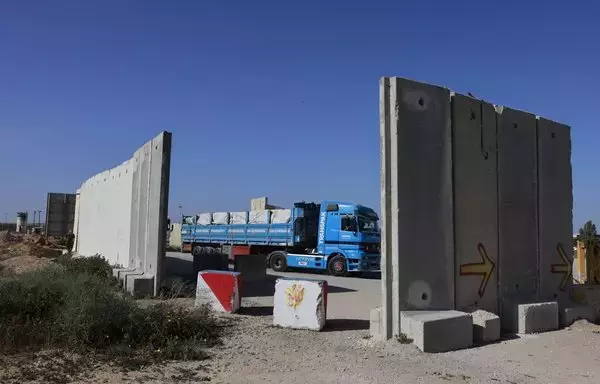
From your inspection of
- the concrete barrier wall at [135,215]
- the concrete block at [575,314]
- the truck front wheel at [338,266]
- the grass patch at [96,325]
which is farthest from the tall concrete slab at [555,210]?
the truck front wheel at [338,266]

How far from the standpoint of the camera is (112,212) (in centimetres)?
2062

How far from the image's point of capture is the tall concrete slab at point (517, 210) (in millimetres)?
10570

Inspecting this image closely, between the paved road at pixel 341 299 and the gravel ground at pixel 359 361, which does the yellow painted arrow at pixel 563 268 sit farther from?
the paved road at pixel 341 299

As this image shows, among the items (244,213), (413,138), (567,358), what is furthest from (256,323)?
(244,213)

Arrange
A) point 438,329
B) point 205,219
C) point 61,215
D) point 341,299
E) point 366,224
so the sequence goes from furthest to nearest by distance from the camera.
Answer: point 205,219
point 61,215
point 366,224
point 341,299
point 438,329

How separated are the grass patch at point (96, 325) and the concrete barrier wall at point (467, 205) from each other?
308 centimetres

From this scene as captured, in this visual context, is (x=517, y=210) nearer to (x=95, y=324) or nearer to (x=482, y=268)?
(x=482, y=268)

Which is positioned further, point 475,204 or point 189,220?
point 189,220

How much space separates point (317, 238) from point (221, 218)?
8.10m

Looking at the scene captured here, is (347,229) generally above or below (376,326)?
above

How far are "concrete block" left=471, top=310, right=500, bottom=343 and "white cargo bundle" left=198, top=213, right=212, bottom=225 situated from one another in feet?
83.6

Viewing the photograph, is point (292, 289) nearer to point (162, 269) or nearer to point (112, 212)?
point (162, 269)

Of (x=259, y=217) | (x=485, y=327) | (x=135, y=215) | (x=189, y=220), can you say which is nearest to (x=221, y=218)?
(x=259, y=217)

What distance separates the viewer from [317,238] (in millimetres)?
26281
